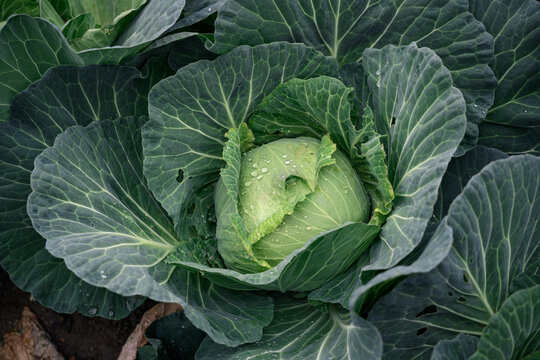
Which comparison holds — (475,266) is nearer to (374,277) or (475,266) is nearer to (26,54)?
(374,277)

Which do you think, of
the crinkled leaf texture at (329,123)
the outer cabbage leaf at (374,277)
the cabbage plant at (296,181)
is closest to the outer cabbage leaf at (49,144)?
the cabbage plant at (296,181)

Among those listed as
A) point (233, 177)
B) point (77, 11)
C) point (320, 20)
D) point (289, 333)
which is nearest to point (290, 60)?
point (320, 20)

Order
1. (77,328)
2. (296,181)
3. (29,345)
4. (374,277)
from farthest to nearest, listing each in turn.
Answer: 1. (77,328)
2. (29,345)
3. (296,181)
4. (374,277)

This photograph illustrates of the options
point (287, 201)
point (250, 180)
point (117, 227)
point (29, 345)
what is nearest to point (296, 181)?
point (287, 201)

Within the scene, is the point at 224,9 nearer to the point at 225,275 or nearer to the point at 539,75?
the point at 225,275

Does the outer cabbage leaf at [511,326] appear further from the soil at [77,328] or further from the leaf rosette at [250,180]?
the soil at [77,328]
